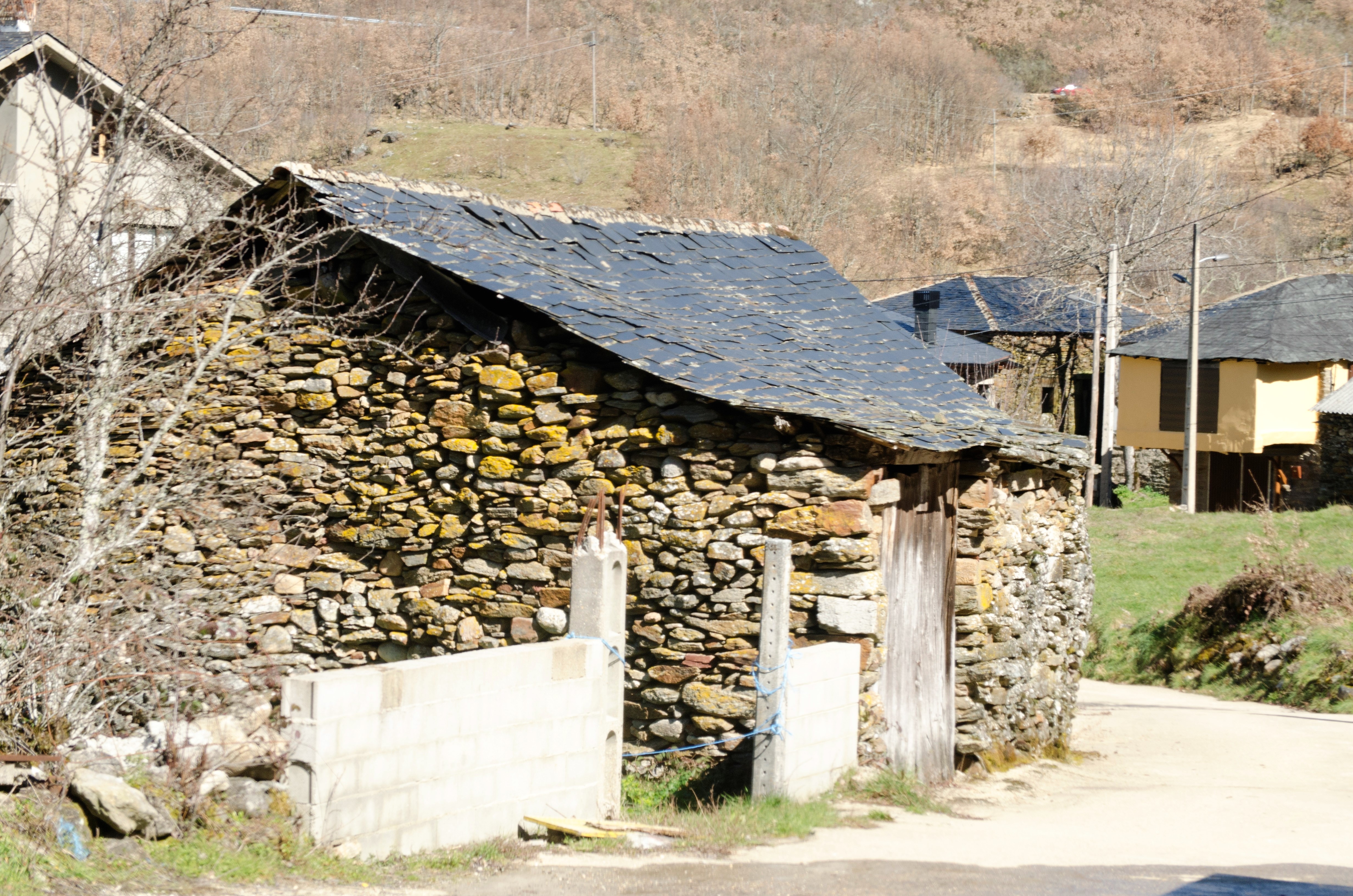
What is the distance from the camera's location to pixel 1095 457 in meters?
34.6

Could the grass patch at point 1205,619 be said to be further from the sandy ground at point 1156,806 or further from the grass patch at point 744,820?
the grass patch at point 744,820

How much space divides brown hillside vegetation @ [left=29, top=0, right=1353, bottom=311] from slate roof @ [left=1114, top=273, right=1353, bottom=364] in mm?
2618

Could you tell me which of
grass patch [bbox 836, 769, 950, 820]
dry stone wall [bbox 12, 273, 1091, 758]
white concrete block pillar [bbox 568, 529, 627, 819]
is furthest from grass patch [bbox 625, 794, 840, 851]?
dry stone wall [bbox 12, 273, 1091, 758]

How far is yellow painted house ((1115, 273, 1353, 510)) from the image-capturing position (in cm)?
2947

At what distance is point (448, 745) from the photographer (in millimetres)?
5988

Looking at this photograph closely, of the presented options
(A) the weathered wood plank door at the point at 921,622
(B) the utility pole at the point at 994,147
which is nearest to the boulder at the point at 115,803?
(A) the weathered wood plank door at the point at 921,622

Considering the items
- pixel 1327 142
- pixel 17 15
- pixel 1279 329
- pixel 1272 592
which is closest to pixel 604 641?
pixel 17 15

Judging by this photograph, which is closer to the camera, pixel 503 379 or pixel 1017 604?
pixel 503 379

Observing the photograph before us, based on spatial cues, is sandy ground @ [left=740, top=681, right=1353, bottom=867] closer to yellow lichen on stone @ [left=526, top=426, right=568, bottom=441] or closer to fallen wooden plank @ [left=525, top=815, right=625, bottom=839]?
fallen wooden plank @ [left=525, top=815, right=625, bottom=839]

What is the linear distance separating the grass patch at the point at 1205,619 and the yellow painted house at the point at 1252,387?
703 centimetres

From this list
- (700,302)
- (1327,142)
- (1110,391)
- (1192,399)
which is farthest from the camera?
(1327,142)

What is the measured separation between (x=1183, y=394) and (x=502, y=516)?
87.2 ft

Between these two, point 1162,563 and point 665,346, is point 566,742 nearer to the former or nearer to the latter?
point 665,346

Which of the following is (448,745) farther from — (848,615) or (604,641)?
(848,615)
